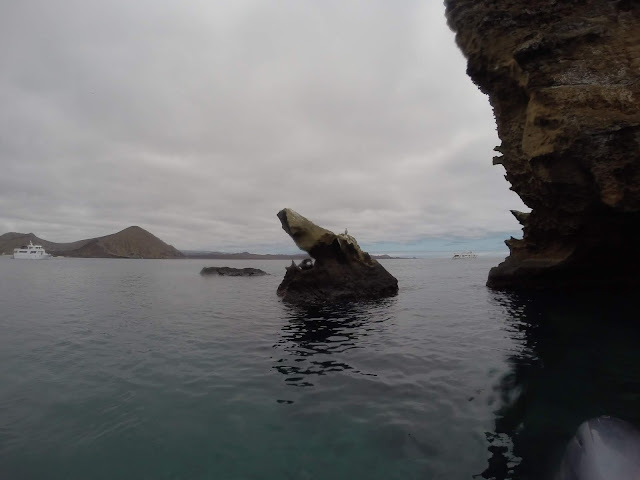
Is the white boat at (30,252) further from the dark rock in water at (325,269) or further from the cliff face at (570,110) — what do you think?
the cliff face at (570,110)

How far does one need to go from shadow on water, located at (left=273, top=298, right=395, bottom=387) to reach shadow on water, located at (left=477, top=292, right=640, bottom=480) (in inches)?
164

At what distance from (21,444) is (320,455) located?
5.34 metres

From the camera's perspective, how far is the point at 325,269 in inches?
960

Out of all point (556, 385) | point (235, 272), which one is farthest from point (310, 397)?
point (235, 272)

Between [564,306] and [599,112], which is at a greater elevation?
[599,112]

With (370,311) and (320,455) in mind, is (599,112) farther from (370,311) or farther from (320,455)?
(320,455)

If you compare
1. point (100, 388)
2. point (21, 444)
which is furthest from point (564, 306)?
point (21, 444)

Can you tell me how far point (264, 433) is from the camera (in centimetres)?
667

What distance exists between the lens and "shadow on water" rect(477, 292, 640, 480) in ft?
18.9

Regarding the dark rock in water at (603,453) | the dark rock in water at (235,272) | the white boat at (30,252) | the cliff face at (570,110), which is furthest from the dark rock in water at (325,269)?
the white boat at (30,252)

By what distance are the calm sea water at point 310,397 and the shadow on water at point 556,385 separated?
0.04 m

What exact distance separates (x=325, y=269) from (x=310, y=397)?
638 inches

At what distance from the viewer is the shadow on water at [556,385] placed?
5758mm

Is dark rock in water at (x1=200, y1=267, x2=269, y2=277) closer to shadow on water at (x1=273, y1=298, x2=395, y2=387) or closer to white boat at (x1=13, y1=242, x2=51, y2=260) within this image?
shadow on water at (x1=273, y1=298, x2=395, y2=387)
